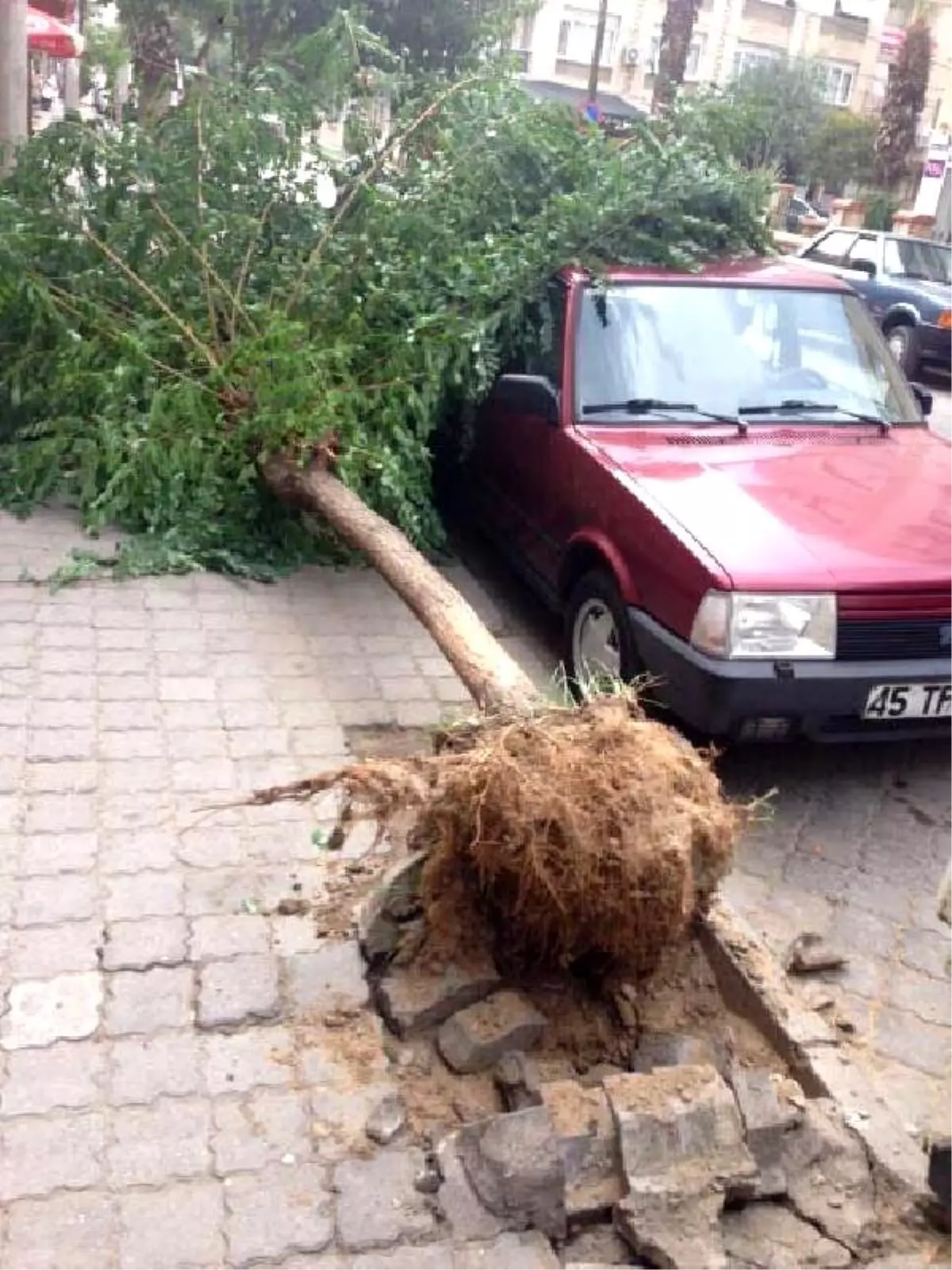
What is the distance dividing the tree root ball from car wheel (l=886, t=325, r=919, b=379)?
13467mm

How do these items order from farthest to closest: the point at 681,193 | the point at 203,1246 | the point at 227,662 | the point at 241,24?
the point at 241,24 → the point at 681,193 → the point at 227,662 → the point at 203,1246

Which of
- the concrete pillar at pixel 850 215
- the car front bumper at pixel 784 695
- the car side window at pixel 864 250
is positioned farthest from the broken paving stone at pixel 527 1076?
the concrete pillar at pixel 850 215

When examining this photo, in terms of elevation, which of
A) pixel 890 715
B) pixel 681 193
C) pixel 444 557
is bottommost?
pixel 444 557

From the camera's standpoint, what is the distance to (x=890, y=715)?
174 inches

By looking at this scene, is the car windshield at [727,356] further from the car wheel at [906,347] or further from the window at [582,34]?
the window at [582,34]

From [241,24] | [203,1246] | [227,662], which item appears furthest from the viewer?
[241,24]

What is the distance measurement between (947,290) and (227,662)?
1334 centimetres

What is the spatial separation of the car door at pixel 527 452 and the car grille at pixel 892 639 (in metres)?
1.57

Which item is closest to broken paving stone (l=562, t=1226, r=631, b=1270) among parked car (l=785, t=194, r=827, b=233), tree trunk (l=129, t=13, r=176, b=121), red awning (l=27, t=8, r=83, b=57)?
tree trunk (l=129, t=13, r=176, b=121)

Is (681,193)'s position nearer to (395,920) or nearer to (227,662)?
(227,662)

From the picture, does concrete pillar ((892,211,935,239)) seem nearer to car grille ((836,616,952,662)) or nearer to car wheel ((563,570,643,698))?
car wheel ((563,570,643,698))

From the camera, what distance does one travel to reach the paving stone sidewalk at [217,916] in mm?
2721

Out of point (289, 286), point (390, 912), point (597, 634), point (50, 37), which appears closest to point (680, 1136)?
point (390, 912)

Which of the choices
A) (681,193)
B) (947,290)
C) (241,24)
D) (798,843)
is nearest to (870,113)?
(947,290)
